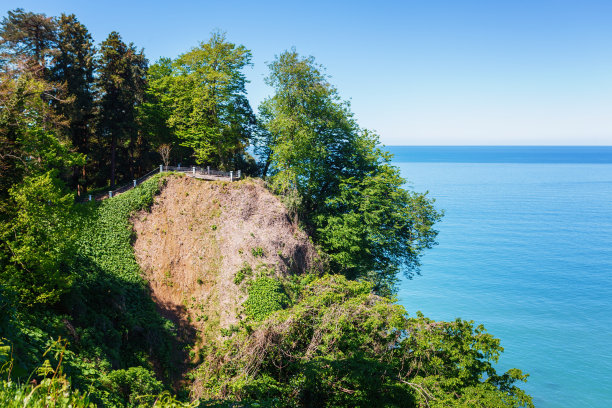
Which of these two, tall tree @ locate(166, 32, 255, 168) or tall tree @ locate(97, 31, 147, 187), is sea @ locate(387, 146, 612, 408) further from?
tall tree @ locate(97, 31, 147, 187)

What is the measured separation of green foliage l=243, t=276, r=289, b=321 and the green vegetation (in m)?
0.10

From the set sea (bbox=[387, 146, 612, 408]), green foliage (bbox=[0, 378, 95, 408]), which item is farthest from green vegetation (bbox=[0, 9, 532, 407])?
sea (bbox=[387, 146, 612, 408])

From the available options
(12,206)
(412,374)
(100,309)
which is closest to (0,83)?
(12,206)

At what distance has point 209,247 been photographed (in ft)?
82.1

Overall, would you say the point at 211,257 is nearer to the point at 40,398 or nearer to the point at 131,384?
the point at 131,384

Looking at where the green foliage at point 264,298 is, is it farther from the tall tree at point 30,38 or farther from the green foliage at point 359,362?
the tall tree at point 30,38

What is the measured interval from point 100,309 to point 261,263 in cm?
988

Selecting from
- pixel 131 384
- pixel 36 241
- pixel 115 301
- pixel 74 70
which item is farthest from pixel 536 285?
pixel 74 70

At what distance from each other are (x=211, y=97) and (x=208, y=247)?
12.9 metres

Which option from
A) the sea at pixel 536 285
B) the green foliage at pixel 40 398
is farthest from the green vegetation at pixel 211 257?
the sea at pixel 536 285

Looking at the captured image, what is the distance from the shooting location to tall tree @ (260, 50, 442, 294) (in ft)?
91.8

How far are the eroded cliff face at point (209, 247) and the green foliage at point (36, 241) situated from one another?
8.90m

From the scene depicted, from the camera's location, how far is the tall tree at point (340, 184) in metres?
28.0

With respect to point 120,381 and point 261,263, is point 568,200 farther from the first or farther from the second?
point 120,381
